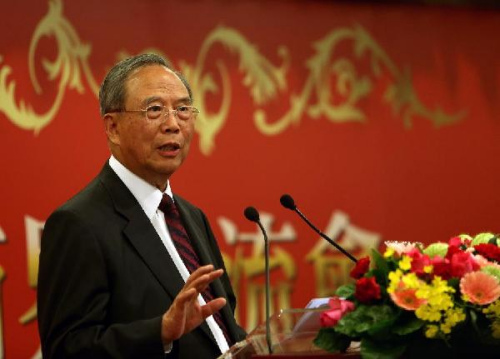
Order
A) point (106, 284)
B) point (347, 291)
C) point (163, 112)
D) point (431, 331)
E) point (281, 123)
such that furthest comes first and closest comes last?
point (281, 123), point (163, 112), point (106, 284), point (347, 291), point (431, 331)

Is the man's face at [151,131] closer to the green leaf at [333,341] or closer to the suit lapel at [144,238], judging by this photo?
the suit lapel at [144,238]

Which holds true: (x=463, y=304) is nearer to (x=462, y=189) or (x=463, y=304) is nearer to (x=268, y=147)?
(x=268, y=147)

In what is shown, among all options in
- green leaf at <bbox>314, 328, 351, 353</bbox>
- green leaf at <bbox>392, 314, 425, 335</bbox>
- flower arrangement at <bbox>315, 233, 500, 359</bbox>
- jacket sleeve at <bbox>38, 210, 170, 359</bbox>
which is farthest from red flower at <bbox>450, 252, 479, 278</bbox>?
jacket sleeve at <bbox>38, 210, 170, 359</bbox>

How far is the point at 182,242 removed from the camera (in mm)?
2275

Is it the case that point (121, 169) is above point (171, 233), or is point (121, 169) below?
above

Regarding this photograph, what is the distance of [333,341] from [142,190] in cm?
74

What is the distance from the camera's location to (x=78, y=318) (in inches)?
78.6

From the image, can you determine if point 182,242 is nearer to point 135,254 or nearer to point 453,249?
point 135,254

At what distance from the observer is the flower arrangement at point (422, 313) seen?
163cm

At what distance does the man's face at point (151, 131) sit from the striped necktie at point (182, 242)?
0.05 meters

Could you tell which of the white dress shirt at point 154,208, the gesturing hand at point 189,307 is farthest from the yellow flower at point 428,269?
the white dress shirt at point 154,208

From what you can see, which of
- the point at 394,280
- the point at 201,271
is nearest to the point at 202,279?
the point at 201,271

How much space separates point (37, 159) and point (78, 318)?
59.5 inches

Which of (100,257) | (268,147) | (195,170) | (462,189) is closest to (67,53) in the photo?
(195,170)
